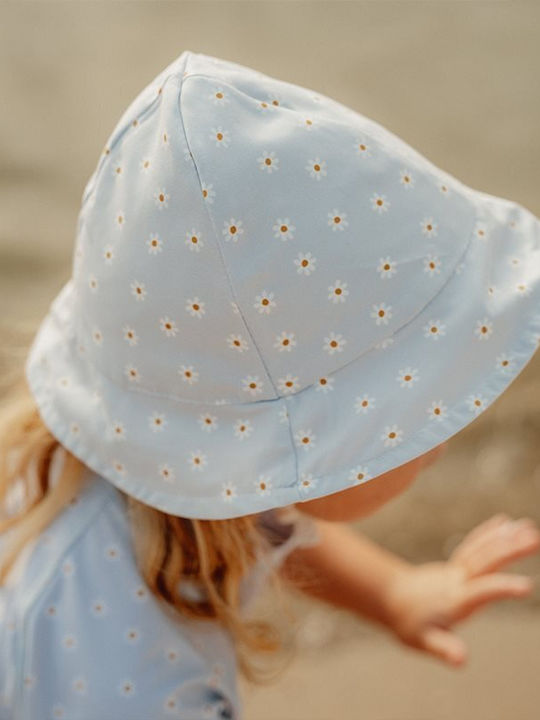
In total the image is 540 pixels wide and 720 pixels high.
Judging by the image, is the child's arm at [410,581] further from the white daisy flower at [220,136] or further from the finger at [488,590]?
the white daisy flower at [220,136]

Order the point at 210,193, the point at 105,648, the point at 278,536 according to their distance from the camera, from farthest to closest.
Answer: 1. the point at 278,536
2. the point at 105,648
3. the point at 210,193

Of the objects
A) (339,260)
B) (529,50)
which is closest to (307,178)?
(339,260)

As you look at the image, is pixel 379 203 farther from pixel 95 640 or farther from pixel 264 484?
pixel 95 640

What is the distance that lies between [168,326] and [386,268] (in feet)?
0.50

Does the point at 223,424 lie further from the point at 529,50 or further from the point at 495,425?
the point at 529,50

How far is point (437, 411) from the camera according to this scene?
751mm

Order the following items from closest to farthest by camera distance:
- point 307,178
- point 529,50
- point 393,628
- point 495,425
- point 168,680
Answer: point 307,178
point 168,680
point 393,628
point 495,425
point 529,50

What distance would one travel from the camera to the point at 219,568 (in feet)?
2.89

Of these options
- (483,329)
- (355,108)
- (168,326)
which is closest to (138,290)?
(168,326)

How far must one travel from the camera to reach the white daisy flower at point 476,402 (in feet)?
2.48

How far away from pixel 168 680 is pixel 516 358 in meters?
0.36

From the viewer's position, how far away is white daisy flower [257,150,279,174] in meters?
0.71

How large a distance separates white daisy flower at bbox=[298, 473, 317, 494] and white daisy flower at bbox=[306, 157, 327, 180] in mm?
199

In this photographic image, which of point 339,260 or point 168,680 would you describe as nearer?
point 339,260
